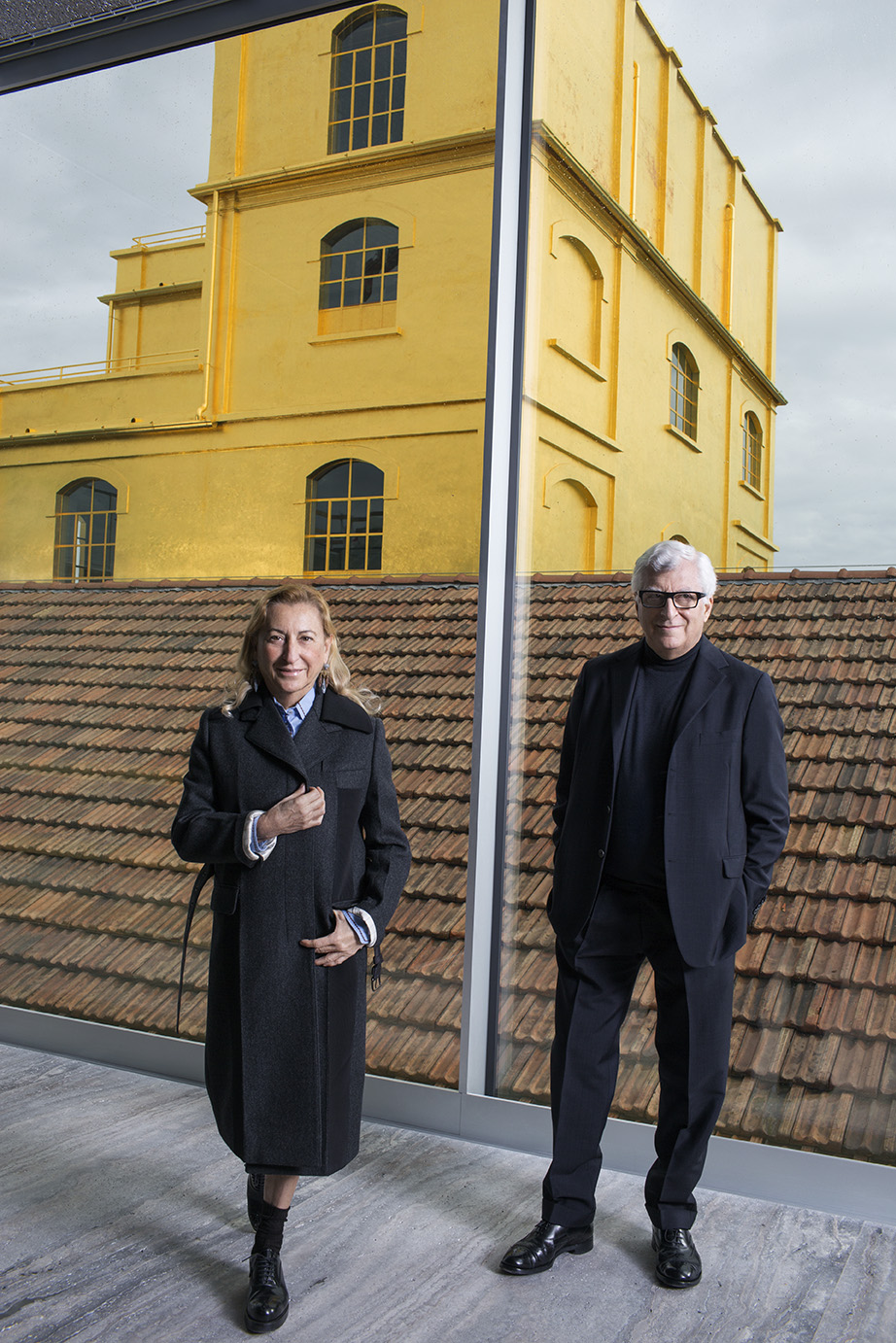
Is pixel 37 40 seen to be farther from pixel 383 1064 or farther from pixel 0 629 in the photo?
pixel 383 1064

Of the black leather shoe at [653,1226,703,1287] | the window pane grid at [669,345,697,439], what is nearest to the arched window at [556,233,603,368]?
the window pane grid at [669,345,697,439]

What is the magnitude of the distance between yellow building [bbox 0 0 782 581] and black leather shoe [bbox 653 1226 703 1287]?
1.42 m

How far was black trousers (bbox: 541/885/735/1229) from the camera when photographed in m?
1.96

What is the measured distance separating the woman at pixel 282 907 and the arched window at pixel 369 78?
6.17ft

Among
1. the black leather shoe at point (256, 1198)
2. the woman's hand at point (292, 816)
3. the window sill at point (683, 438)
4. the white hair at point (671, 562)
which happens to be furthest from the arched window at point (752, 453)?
the black leather shoe at point (256, 1198)

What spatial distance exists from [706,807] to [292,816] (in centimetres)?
74

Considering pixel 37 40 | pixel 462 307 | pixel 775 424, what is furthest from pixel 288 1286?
pixel 37 40

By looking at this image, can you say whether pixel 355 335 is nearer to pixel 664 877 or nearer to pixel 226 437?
pixel 226 437

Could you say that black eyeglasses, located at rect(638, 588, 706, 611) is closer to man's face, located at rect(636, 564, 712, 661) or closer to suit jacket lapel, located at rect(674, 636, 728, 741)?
man's face, located at rect(636, 564, 712, 661)

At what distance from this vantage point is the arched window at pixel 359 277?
3109 mm

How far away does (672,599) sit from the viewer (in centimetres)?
193

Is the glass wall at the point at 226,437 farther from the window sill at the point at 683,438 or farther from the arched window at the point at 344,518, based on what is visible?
the window sill at the point at 683,438

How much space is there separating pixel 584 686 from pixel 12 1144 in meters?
1.76

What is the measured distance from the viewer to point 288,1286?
1.96 m
